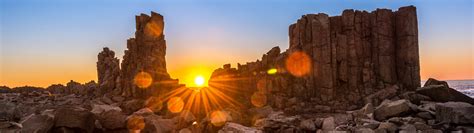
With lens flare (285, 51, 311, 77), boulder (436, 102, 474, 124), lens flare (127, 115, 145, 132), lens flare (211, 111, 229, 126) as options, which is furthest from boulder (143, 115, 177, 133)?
boulder (436, 102, 474, 124)

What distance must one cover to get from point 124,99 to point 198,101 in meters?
9.20

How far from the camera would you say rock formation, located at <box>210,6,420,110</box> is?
29234 millimetres

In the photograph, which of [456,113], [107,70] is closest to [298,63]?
[456,113]

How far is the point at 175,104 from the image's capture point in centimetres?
3625

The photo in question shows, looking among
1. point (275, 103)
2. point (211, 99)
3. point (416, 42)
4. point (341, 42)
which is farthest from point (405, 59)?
point (211, 99)

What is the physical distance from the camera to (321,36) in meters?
30.4

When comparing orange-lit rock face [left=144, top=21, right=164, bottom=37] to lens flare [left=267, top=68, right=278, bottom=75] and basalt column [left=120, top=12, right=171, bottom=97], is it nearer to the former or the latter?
basalt column [left=120, top=12, right=171, bottom=97]

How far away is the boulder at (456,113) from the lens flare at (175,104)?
83.2 feet

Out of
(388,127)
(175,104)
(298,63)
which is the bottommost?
(175,104)

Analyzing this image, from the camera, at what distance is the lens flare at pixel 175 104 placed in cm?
3472

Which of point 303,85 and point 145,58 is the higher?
point 145,58

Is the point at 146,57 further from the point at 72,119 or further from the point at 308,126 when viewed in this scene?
the point at 308,126

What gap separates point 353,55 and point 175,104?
18.3 metres

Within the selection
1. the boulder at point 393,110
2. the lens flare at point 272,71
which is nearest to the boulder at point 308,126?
the boulder at point 393,110
